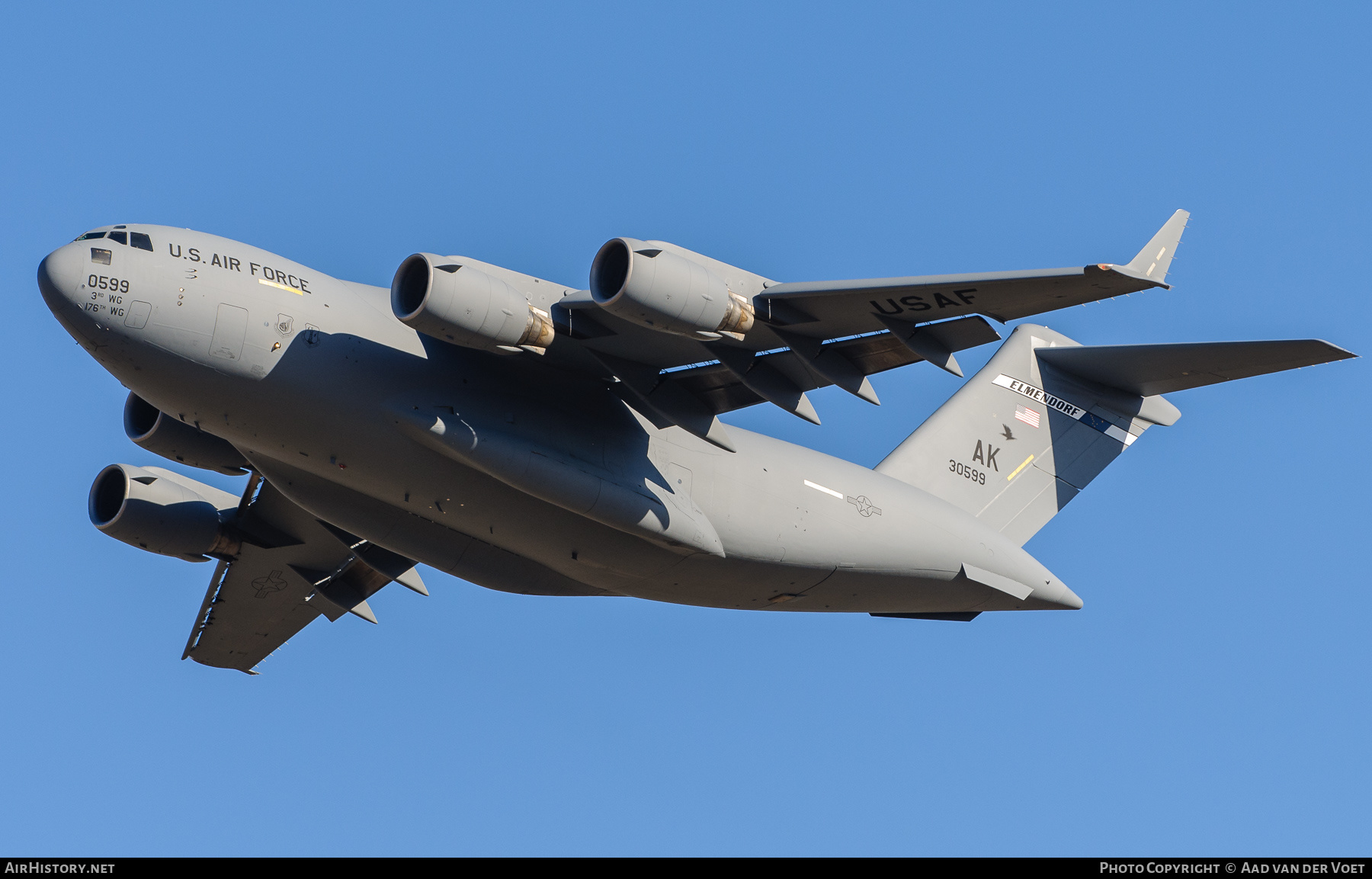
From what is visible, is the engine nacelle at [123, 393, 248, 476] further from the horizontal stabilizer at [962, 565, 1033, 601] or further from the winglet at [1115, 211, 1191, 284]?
the winglet at [1115, 211, 1191, 284]

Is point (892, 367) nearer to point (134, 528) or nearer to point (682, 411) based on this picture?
point (682, 411)

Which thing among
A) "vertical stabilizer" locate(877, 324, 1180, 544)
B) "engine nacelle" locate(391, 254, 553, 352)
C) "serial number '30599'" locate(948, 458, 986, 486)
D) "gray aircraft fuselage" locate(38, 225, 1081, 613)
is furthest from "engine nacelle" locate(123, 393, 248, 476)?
"serial number '30599'" locate(948, 458, 986, 486)

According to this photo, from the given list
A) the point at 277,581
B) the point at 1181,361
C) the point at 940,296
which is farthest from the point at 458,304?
the point at 1181,361

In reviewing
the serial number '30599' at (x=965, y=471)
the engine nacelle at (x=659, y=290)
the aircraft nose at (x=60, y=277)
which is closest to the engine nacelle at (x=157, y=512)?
the aircraft nose at (x=60, y=277)

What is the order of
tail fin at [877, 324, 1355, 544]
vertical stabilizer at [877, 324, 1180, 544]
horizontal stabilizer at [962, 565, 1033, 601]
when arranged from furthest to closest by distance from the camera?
1. vertical stabilizer at [877, 324, 1180, 544]
2. tail fin at [877, 324, 1355, 544]
3. horizontal stabilizer at [962, 565, 1033, 601]

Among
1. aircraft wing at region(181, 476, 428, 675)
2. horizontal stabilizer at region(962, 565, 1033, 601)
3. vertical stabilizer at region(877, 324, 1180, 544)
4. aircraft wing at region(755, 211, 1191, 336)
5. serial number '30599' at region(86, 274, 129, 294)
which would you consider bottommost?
aircraft wing at region(181, 476, 428, 675)

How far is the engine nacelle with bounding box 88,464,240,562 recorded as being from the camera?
1331cm

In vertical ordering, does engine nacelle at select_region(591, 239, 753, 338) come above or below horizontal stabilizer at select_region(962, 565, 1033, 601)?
above

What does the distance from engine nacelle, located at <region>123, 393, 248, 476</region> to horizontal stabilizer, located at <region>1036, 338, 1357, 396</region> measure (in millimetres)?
7425

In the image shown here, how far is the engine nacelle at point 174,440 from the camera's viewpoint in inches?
468

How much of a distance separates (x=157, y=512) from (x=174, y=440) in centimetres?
166

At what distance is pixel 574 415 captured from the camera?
432 inches

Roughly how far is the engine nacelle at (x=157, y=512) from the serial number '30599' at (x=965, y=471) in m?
6.52
